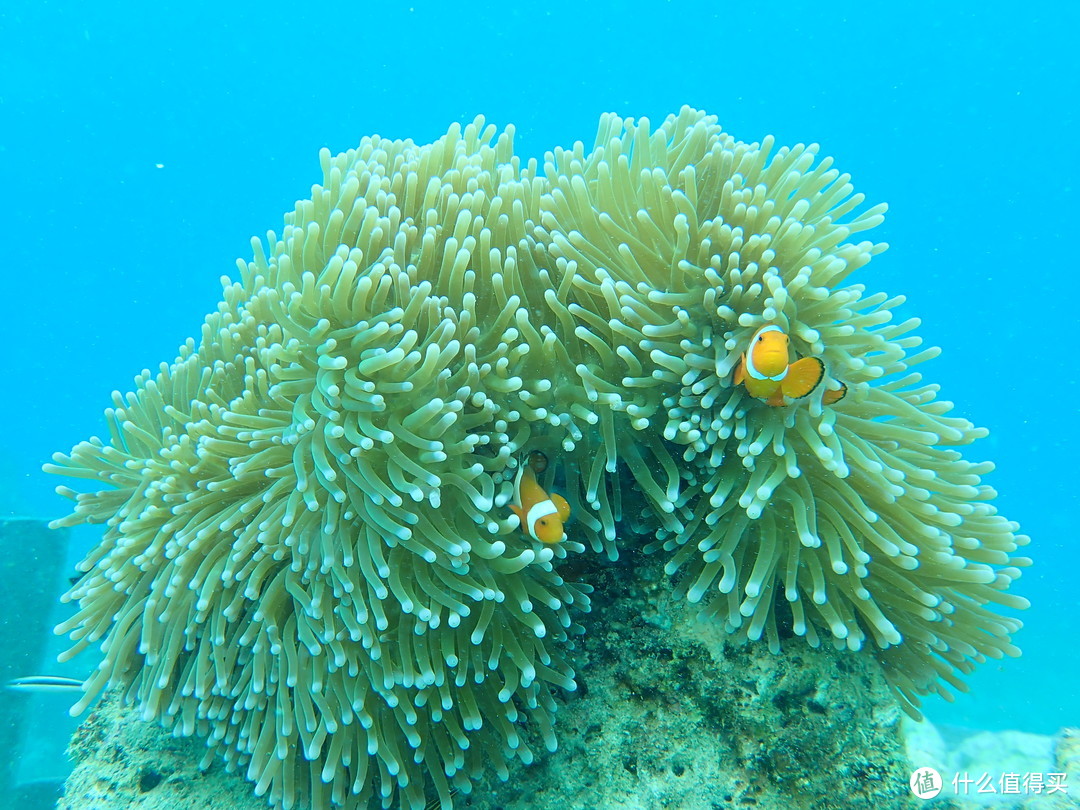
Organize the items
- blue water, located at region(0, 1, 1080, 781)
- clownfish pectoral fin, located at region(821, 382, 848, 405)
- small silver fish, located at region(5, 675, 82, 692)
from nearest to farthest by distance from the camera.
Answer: clownfish pectoral fin, located at region(821, 382, 848, 405) → small silver fish, located at region(5, 675, 82, 692) → blue water, located at region(0, 1, 1080, 781)

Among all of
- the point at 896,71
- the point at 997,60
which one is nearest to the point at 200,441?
the point at 896,71

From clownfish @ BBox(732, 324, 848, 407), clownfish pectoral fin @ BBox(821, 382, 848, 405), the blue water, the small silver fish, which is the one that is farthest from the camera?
the blue water

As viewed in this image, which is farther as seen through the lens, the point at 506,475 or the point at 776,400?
the point at 506,475

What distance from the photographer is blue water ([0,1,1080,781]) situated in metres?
53.2

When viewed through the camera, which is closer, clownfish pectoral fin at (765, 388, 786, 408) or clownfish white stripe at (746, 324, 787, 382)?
clownfish white stripe at (746, 324, 787, 382)

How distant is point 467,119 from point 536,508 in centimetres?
6723

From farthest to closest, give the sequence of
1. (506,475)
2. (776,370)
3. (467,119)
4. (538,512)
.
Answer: (467,119)
(506,475)
(538,512)
(776,370)

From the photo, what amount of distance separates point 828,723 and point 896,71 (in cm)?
7167

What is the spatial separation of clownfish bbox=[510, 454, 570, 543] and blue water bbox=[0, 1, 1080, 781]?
182 feet

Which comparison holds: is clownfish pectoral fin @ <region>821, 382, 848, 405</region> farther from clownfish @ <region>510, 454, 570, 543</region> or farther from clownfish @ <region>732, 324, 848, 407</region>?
clownfish @ <region>510, 454, 570, 543</region>

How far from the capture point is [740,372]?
2143 millimetres

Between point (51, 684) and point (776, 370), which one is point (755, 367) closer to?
point (776, 370)

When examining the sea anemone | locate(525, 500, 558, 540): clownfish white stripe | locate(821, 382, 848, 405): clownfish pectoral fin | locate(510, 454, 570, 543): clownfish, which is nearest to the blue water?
the sea anemone

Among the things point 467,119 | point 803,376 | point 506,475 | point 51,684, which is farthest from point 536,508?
point 467,119
